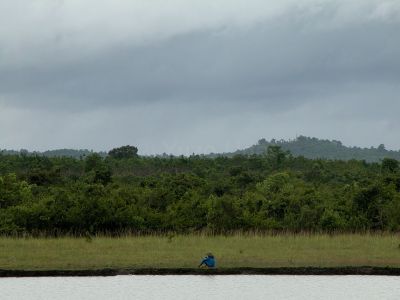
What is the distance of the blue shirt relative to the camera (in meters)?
25.4

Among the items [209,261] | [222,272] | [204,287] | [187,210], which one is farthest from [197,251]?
[187,210]

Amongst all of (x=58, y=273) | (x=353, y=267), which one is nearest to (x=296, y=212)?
(x=353, y=267)

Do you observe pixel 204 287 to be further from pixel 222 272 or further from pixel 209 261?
pixel 222 272

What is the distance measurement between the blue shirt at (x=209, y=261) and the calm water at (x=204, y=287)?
583 millimetres

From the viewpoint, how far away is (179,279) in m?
24.8

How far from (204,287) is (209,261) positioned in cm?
224

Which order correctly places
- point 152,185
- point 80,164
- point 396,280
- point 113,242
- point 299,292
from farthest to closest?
point 80,164
point 152,185
point 113,242
point 396,280
point 299,292

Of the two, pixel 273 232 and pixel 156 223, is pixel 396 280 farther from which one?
pixel 156 223

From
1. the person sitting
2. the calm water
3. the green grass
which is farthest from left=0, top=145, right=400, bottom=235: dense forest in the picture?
the calm water

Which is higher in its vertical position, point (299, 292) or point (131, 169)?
point (131, 169)

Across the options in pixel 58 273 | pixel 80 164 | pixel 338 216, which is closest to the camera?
pixel 58 273

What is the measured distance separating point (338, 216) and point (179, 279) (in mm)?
16784

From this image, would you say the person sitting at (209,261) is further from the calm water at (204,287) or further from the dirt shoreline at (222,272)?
the calm water at (204,287)

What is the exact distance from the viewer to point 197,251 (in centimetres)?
3025
